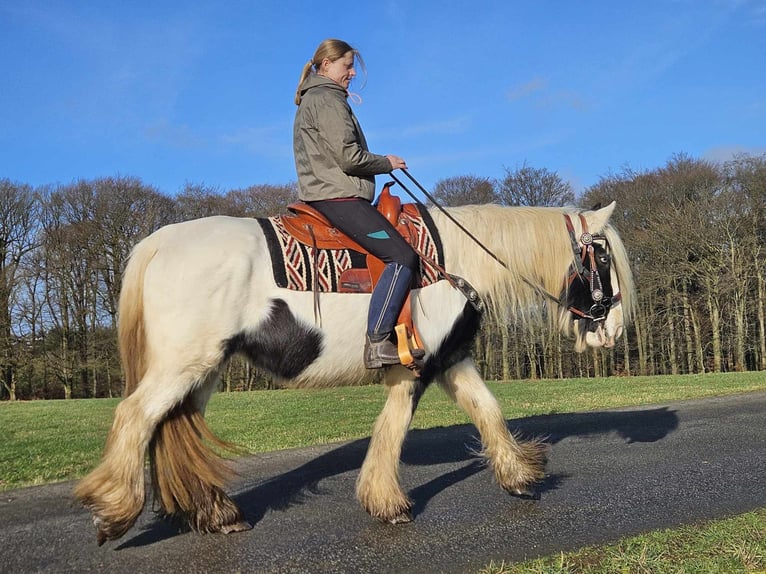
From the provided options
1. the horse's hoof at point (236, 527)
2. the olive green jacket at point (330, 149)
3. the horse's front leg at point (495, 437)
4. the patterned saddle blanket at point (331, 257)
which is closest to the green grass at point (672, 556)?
the horse's front leg at point (495, 437)

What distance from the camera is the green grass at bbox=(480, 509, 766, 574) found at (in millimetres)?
3104

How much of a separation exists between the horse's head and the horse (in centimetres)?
19

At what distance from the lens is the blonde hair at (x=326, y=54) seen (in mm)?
4902

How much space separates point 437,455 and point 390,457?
237cm

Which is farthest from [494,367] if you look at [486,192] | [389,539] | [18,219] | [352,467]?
[389,539]

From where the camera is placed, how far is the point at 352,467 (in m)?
6.39

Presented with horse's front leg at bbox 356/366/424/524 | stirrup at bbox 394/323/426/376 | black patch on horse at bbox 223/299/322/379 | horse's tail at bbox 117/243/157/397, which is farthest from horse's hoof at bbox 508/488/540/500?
horse's tail at bbox 117/243/157/397

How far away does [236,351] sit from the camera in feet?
14.3

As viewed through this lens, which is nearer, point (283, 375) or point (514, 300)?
point (283, 375)

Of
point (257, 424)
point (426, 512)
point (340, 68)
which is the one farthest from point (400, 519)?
point (257, 424)

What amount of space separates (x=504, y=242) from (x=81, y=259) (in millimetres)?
31148

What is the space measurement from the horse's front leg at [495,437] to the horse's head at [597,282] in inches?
41.1

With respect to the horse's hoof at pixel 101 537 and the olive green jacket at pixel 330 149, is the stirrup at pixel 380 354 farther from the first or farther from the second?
the horse's hoof at pixel 101 537

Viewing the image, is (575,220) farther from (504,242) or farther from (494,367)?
(494,367)
